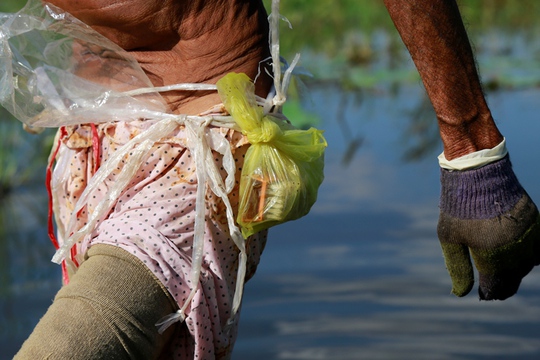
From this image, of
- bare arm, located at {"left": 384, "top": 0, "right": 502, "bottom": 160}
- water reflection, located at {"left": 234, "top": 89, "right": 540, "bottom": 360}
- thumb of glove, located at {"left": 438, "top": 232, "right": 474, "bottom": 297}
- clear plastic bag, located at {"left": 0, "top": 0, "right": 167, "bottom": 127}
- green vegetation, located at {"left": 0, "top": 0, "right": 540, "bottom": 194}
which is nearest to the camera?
bare arm, located at {"left": 384, "top": 0, "right": 502, "bottom": 160}

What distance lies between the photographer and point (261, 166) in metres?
1.99

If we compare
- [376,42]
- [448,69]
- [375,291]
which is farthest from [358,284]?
[376,42]

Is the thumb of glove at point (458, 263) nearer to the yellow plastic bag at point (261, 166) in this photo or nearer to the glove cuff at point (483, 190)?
the glove cuff at point (483, 190)

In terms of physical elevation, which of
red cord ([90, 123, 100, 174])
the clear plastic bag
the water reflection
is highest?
the clear plastic bag

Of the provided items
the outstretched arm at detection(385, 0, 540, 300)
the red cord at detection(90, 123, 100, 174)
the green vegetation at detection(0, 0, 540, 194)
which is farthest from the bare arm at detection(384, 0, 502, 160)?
the green vegetation at detection(0, 0, 540, 194)

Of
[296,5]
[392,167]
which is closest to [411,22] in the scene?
[392,167]

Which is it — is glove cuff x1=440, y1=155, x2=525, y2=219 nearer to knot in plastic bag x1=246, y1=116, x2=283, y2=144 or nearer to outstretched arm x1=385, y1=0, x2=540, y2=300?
outstretched arm x1=385, y1=0, x2=540, y2=300

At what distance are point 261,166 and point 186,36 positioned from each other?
30 cm

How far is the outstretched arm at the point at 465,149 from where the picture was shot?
6.07 ft

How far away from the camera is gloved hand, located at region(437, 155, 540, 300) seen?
1890 millimetres

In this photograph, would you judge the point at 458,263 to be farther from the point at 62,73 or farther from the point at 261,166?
the point at 62,73

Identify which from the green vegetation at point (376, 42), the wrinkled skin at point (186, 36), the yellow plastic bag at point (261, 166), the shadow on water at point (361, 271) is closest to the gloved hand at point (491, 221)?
the yellow plastic bag at point (261, 166)

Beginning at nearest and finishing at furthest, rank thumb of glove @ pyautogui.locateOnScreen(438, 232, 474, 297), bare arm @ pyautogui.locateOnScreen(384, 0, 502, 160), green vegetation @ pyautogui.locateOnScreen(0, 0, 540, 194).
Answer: bare arm @ pyautogui.locateOnScreen(384, 0, 502, 160) < thumb of glove @ pyautogui.locateOnScreen(438, 232, 474, 297) < green vegetation @ pyautogui.locateOnScreen(0, 0, 540, 194)

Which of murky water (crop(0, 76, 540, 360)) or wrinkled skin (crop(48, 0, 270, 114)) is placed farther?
murky water (crop(0, 76, 540, 360))
